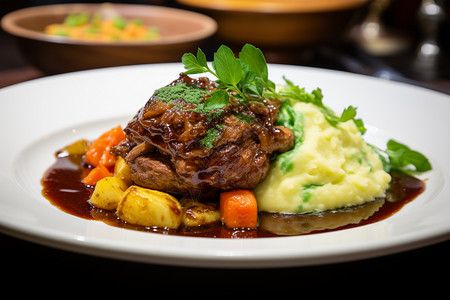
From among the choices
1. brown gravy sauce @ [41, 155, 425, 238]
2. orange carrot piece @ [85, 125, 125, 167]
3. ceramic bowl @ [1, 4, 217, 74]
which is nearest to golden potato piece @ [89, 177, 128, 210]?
brown gravy sauce @ [41, 155, 425, 238]

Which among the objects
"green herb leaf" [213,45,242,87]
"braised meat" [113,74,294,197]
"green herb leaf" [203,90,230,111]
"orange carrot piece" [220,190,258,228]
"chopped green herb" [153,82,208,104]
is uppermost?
"green herb leaf" [213,45,242,87]

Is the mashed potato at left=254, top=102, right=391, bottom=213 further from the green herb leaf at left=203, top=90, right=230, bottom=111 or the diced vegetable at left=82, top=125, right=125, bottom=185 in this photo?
the diced vegetable at left=82, top=125, right=125, bottom=185

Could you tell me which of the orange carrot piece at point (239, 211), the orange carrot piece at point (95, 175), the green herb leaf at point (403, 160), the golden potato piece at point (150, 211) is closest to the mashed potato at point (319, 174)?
the orange carrot piece at point (239, 211)

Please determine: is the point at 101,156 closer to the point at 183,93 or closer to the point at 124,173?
Answer: the point at 124,173

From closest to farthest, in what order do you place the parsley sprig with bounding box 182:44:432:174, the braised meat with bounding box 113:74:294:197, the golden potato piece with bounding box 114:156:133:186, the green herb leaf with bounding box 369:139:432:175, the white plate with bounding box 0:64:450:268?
1. the white plate with bounding box 0:64:450:268
2. the braised meat with bounding box 113:74:294:197
3. the parsley sprig with bounding box 182:44:432:174
4. the golden potato piece with bounding box 114:156:133:186
5. the green herb leaf with bounding box 369:139:432:175

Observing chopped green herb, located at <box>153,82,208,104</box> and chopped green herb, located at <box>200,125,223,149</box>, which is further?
chopped green herb, located at <box>153,82,208,104</box>

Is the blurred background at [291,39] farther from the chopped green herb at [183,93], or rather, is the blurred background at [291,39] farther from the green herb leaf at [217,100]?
the green herb leaf at [217,100]

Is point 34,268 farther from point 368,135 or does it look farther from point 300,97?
point 368,135

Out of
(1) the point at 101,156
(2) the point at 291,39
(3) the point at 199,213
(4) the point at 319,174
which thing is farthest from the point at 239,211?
(2) the point at 291,39
